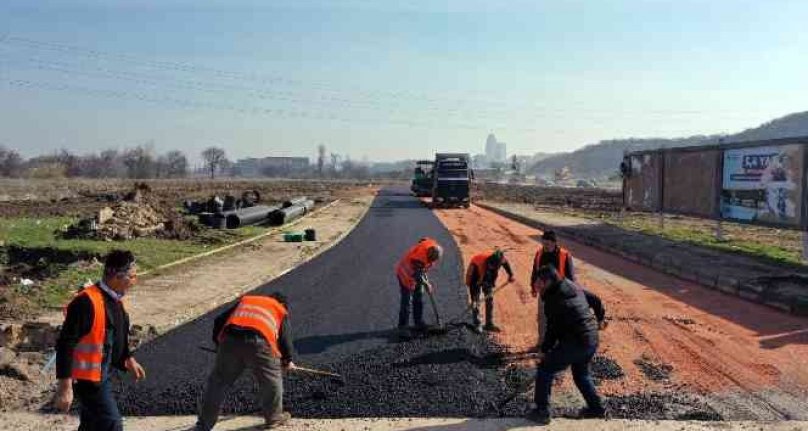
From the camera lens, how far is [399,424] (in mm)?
6840

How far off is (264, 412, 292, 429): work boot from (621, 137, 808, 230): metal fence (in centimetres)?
1387

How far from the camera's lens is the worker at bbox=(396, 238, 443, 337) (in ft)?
33.2

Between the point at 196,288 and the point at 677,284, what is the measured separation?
9.33 m

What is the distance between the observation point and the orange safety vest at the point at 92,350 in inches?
201

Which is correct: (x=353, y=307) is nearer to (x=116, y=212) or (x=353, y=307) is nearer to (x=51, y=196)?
(x=116, y=212)

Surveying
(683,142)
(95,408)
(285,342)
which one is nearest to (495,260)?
(285,342)

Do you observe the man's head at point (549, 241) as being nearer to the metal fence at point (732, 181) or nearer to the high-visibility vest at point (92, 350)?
the high-visibility vest at point (92, 350)

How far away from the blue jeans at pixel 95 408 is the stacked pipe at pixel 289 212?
73.9 feet

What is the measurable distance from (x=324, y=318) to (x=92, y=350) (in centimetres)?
625

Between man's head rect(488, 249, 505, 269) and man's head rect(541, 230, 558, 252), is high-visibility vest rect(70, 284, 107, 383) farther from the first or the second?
man's head rect(488, 249, 505, 269)

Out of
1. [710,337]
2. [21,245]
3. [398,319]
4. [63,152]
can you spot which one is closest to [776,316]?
[710,337]

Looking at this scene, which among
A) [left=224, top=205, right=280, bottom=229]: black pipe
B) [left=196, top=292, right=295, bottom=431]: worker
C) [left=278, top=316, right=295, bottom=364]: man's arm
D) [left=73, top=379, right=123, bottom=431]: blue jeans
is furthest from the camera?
[left=224, top=205, right=280, bottom=229]: black pipe

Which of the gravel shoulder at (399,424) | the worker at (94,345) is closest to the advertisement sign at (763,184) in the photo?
the gravel shoulder at (399,424)

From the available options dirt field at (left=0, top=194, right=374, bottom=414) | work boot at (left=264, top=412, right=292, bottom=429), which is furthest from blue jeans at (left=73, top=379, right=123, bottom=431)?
dirt field at (left=0, top=194, right=374, bottom=414)
